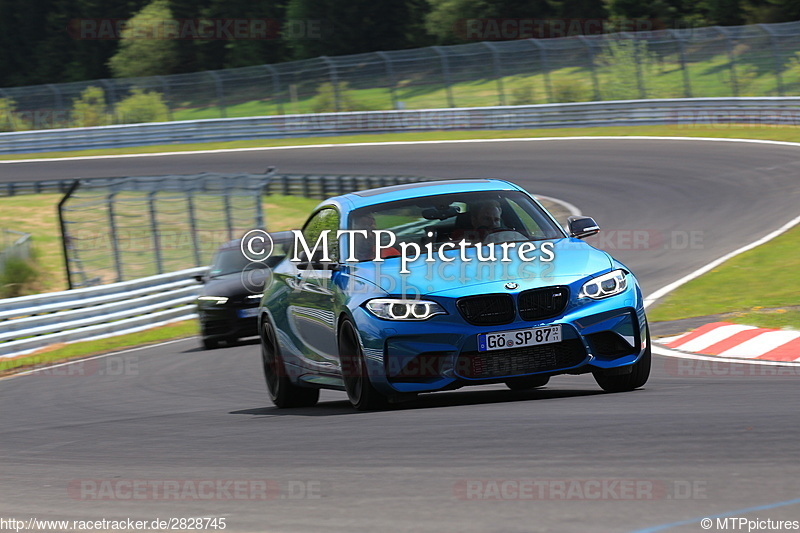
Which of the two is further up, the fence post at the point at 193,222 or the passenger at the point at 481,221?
the passenger at the point at 481,221

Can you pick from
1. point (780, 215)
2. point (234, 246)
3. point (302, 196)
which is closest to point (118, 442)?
point (234, 246)

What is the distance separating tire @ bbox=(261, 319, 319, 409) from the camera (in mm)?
9031

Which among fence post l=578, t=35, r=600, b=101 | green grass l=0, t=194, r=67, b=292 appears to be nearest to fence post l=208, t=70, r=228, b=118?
green grass l=0, t=194, r=67, b=292

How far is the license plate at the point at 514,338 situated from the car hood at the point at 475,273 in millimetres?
257

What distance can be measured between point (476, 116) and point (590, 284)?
35.4 meters

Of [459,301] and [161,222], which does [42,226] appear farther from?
[459,301]

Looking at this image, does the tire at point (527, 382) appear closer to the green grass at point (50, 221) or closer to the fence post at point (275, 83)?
the green grass at point (50, 221)

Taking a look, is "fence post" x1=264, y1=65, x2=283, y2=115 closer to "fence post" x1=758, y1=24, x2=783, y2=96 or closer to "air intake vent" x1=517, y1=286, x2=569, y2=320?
"fence post" x1=758, y1=24, x2=783, y2=96

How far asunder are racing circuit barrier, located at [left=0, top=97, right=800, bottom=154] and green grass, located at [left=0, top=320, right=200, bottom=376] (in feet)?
70.4

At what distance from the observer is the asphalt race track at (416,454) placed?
169 inches

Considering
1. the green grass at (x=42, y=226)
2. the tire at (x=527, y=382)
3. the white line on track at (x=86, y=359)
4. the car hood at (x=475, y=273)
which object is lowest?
the green grass at (x=42, y=226)

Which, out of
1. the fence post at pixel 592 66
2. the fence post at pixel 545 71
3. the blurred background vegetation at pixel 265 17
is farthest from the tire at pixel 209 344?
the blurred background vegetation at pixel 265 17
